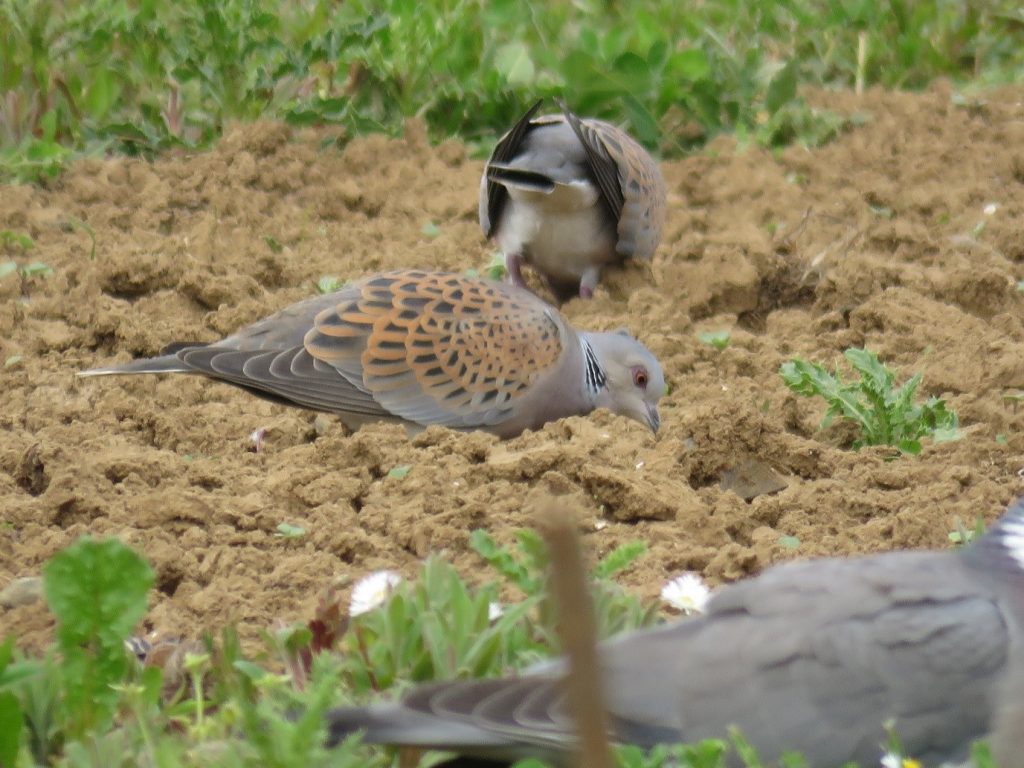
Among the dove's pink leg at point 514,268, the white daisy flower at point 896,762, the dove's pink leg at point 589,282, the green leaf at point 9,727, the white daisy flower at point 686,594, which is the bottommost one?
the dove's pink leg at point 589,282

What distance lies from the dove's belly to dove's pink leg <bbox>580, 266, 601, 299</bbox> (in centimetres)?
2

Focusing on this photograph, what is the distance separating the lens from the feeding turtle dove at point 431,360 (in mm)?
5277

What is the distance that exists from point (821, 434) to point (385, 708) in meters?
2.70

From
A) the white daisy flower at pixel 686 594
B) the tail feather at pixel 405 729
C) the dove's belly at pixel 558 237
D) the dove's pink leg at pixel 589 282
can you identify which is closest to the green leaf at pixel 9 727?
the tail feather at pixel 405 729

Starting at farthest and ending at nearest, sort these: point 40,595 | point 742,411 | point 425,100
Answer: point 425,100 → point 742,411 → point 40,595

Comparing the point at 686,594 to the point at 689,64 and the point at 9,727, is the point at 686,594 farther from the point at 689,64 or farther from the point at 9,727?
the point at 689,64

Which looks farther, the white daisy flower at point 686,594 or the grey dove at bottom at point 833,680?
the white daisy flower at point 686,594

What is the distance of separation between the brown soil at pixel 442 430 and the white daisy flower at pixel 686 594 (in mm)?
180

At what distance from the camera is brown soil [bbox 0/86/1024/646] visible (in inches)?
163

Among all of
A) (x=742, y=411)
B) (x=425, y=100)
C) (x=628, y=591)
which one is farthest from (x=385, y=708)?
(x=425, y=100)

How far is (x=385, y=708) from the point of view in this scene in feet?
8.73

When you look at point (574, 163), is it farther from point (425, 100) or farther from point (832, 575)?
point (832, 575)

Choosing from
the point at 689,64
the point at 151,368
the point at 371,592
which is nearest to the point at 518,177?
the point at 689,64

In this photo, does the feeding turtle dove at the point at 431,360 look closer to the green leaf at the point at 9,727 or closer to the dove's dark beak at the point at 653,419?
the dove's dark beak at the point at 653,419
